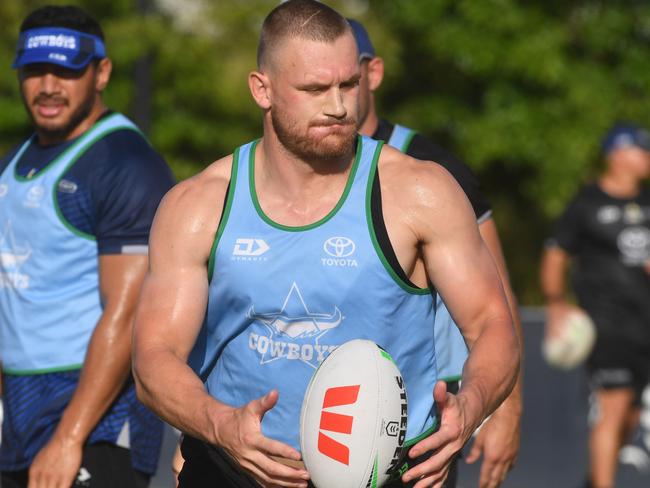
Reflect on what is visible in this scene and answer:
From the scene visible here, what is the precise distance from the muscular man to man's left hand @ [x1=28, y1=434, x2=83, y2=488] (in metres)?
0.82

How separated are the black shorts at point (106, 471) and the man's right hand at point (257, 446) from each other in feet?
5.40

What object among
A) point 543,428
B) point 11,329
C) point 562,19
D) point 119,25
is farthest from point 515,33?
point 11,329

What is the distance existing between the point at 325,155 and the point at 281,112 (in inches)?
8.4

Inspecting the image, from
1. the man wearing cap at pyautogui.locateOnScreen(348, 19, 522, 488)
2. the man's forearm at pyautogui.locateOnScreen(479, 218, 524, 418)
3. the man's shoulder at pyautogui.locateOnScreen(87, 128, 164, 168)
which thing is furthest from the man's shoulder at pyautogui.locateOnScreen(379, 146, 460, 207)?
the man's shoulder at pyautogui.locateOnScreen(87, 128, 164, 168)

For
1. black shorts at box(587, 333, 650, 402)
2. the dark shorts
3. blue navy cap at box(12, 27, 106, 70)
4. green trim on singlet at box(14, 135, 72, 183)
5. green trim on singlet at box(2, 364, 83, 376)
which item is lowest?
black shorts at box(587, 333, 650, 402)

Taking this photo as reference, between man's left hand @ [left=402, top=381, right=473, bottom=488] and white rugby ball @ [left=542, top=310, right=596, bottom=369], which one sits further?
white rugby ball @ [left=542, top=310, right=596, bottom=369]

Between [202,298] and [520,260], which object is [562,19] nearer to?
[520,260]

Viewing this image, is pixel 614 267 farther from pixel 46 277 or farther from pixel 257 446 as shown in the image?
pixel 257 446

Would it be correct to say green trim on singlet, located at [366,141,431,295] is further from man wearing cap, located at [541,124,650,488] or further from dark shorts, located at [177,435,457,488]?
man wearing cap, located at [541,124,650,488]

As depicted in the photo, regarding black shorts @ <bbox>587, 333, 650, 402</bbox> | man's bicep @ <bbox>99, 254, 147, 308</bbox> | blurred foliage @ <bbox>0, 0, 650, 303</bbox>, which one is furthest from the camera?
blurred foliage @ <bbox>0, 0, 650, 303</bbox>

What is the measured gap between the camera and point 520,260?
66.9ft

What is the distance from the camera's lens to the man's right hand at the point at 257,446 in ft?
12.3

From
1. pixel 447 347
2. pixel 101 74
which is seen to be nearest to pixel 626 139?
pixel 447 347

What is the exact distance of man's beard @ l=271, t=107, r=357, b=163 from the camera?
4.36 meters
